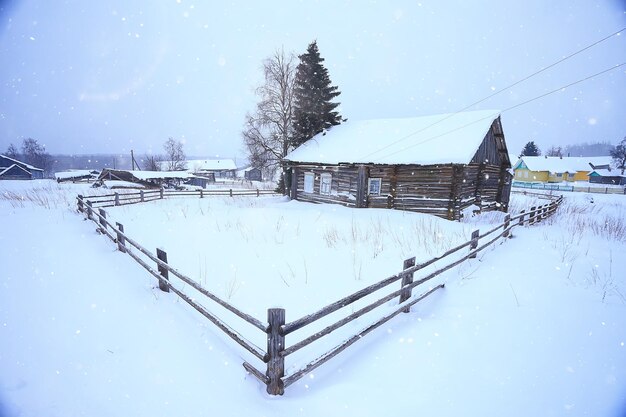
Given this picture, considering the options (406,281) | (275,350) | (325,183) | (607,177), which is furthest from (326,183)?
(607,177)

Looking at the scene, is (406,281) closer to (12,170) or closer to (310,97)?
(310,97)

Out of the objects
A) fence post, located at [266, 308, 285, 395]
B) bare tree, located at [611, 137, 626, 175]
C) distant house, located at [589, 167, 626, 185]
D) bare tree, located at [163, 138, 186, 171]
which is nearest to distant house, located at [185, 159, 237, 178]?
bare tree, located at [163, 138, 186, 171]

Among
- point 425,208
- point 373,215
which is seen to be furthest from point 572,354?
point 425,208

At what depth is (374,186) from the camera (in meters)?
16.7

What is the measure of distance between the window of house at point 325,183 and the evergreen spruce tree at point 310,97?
541 cm

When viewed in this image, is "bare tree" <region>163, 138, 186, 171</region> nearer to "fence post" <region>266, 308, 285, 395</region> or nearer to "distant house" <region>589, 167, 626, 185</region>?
"fence post" <region>266, 308, 285, 395</region>

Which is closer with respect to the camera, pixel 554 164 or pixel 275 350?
pixel 275 350

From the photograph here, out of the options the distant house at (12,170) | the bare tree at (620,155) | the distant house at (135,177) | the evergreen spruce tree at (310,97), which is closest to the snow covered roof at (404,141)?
the evergreen spruce tree at (310,97)

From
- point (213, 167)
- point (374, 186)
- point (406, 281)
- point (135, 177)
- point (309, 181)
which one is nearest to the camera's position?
point (406, 281)

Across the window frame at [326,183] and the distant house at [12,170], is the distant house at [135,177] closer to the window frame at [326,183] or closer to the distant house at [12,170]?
the distant house at [12,170]

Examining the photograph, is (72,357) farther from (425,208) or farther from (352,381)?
(425,208)

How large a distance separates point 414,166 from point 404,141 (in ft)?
8.81

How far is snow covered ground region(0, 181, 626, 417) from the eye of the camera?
3.06 metres

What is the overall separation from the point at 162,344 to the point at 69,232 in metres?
10.0
